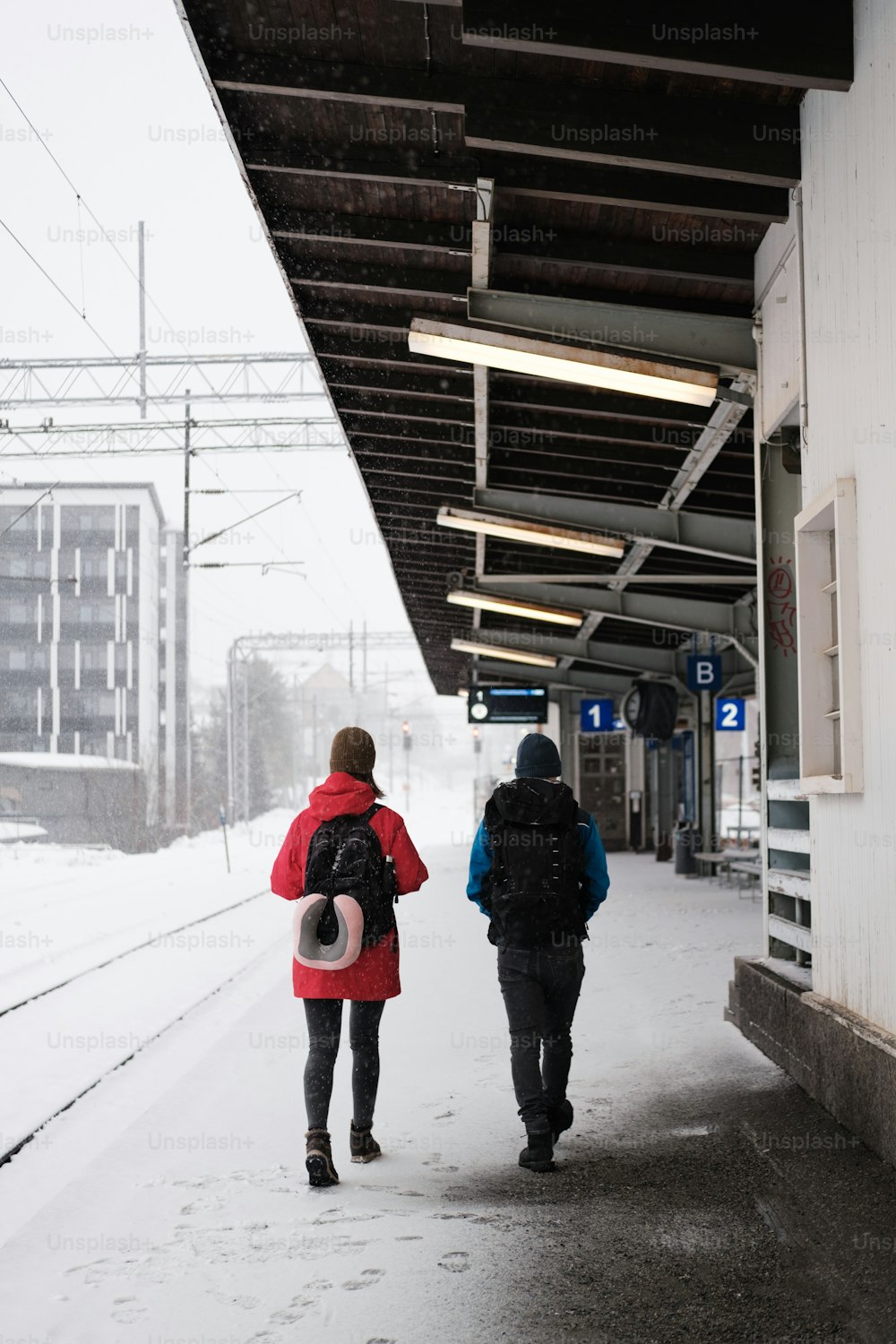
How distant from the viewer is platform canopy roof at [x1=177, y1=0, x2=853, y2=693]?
553cm

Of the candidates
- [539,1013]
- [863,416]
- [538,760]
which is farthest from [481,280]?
[539,1013]

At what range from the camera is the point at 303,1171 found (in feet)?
17.5

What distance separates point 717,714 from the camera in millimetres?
20672

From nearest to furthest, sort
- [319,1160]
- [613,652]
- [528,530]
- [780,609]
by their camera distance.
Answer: [319,1160] → [780,609] → [528,530] → [613,652]

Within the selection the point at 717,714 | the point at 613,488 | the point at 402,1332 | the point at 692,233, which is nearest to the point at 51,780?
the point at 717,714

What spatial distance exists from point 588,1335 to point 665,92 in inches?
198

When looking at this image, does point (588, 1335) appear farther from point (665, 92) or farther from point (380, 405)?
point (380, 405)

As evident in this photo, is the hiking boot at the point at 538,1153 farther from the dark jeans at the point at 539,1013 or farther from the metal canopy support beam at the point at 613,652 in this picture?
the metal canopy support beam at the point at 613,652

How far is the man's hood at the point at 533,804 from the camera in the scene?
5535mm

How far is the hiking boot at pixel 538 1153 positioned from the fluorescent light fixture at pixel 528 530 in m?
7.80

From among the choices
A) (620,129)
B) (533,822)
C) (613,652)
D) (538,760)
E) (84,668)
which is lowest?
(533,822)

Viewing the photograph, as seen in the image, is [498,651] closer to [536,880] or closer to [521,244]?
[521,244]

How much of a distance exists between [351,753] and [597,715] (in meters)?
20.4

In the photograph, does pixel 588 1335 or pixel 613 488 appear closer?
pixel 588 1335
